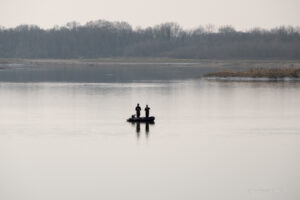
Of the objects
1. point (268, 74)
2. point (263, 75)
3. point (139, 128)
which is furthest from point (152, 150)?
point (268, 74)

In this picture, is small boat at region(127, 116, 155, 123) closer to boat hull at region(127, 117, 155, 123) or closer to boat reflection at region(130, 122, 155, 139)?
boat hull at region(127, 117, 155, 123)

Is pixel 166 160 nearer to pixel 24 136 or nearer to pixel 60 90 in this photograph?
pixel 24 136

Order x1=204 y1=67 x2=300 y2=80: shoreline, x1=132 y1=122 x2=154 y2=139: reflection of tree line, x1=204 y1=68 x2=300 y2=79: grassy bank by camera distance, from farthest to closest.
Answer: x1=204 y1=68 x2=300 y2=79: grassy bank < x1=204 y1=67 x2=300 y2=80: shoreline < x1=132 y1=122 x2=154 y2=139: reflection of tree line

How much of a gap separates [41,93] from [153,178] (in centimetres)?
3766

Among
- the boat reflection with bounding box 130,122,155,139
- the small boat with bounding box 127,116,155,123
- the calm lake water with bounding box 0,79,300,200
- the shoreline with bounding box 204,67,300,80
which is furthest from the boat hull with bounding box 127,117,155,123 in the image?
the shoreline with bounding box 204,67,300,80

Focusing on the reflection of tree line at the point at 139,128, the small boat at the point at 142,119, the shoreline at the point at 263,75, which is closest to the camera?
the reflection of tree line at the point at 139,128

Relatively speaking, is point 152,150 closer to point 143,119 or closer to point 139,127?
point 139,127

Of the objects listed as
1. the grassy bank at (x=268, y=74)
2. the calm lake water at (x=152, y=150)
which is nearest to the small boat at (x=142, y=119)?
the calm lake water at (x=152, y=150)

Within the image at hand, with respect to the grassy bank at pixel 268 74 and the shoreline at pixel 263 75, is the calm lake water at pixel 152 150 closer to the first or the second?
the shoreline at pixel 263 75

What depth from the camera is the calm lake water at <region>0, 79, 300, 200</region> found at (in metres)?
21.5

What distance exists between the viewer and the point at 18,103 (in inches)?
1938

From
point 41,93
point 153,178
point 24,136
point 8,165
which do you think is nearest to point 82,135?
point 24,136

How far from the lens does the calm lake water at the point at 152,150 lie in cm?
2155

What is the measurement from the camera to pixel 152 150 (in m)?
28.0
